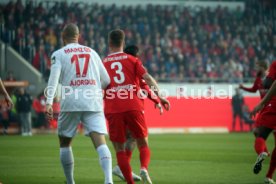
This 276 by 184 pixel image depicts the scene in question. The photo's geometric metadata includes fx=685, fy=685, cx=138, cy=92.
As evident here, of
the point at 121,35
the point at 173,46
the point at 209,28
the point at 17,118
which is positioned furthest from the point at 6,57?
the point at 121,35

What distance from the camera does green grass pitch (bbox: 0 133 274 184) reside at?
41.8ft

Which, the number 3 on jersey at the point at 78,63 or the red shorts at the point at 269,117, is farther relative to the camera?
the red shorts at the point at 269,117

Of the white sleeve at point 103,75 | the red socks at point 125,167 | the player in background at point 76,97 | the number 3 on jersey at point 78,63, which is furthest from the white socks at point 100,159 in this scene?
the number 3 on jersey at point 78,63

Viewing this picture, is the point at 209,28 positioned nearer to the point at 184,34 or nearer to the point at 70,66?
the point at 184,34

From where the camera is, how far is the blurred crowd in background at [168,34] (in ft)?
113

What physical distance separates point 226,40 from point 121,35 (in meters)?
30.2

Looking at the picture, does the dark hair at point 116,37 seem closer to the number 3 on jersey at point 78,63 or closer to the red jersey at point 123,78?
the red jersey at point 123,78

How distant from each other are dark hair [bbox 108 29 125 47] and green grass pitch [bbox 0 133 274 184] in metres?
2.68

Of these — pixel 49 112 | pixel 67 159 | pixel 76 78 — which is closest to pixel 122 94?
pixel 76 78

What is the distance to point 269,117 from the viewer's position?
1229 cm

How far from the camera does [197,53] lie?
1517 inches

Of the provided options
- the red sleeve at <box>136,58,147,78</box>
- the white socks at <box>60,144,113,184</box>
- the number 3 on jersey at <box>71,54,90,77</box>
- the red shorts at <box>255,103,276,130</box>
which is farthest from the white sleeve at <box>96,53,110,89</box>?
the red shorts at <box>255,103,276,130</box>

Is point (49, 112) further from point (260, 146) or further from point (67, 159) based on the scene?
point (260, 146)

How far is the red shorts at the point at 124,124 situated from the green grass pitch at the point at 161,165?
1581mm
